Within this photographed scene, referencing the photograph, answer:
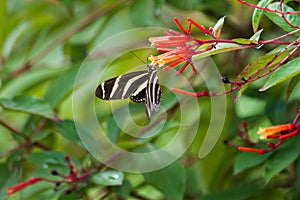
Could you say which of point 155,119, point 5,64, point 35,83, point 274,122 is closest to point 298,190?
point 274,122

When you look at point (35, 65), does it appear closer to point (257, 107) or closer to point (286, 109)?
point (257, 107)

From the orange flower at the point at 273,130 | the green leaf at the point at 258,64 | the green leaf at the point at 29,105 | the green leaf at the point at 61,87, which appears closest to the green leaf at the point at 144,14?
the green leaf at the point at 61,87

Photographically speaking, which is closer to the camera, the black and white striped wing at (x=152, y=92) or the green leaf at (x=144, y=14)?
the black and white striped wing at (x=152, y=92)

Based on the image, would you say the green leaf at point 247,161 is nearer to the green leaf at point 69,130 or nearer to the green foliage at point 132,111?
the green foliage at point 132,111

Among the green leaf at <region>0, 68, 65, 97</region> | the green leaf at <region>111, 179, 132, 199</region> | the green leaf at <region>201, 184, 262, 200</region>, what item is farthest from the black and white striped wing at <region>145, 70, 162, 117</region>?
the green leaf at <region>0, 68, 65, 97</region>

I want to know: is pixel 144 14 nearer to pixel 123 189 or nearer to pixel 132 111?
pixel 132 111

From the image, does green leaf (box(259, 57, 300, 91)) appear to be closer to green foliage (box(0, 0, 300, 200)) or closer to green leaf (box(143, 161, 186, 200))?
green foliage (box(0, 0, 300, 200))

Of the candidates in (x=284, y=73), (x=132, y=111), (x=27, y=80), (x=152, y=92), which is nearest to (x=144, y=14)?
(x=132, y=111)
